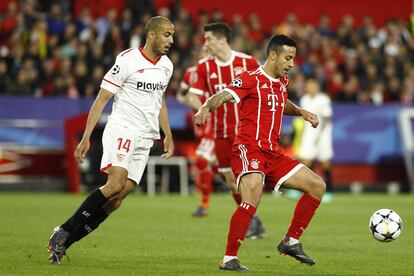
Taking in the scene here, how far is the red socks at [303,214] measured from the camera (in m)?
9.15

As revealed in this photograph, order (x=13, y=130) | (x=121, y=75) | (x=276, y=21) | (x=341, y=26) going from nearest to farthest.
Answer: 1. (x=121, y=75)
2. (x=13, y=130)
3. (x=341, y=26)
4. (x=276, y=21)

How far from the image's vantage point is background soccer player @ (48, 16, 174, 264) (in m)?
9.04

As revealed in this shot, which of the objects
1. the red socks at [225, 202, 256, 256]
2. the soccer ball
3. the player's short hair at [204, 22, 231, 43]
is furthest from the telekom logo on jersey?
the player's short hair at [204, 22, 231, 43]

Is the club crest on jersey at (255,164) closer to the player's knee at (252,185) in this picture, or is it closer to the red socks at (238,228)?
the player's knee at (252,185)

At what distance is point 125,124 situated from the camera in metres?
9.21

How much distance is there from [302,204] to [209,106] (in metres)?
1.46

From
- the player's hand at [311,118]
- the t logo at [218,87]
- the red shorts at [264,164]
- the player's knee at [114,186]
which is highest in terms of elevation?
the t logo at [218,87]

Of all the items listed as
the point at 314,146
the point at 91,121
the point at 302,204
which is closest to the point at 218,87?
the point at 302,204

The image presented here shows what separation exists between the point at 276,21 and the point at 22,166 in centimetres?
1219

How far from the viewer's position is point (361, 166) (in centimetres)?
2516

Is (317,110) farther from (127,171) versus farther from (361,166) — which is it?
(127,171)

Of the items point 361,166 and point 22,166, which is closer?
point 22,166

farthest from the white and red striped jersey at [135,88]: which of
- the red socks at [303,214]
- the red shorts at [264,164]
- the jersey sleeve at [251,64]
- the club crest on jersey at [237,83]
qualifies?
the jersey sleeve at [251,64]

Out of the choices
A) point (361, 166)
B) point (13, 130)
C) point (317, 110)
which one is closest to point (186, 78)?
point (317, 110)
